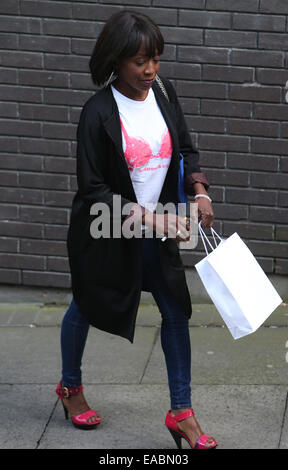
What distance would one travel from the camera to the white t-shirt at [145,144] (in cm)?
354

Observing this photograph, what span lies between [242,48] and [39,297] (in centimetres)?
219

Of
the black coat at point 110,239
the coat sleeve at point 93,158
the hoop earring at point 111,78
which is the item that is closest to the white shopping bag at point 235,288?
the black coat at point 110,239

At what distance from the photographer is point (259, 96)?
535 centimetres

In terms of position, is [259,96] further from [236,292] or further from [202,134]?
[236,292]

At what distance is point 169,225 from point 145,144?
397 mm

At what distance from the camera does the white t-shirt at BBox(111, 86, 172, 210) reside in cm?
354

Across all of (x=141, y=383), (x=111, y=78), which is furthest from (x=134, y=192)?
(x=141, y=383)

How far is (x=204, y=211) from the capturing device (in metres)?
3.64

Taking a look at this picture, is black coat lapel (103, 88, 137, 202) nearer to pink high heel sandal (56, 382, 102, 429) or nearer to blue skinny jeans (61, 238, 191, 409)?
blue skinny jeans (61, 238, 191, 409)

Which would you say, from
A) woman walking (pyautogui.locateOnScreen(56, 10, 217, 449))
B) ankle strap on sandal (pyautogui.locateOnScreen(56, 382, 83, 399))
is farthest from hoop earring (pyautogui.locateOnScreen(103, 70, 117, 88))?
ankle strap on sandal (pyautogui.locateOnScreen(56, 382, 83, 399))

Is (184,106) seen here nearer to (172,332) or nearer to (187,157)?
(187,157)

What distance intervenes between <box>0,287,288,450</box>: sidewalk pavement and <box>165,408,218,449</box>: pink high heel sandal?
13 cm

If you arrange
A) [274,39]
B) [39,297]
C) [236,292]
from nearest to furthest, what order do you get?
[236,292]
[274,39]
[39,297]
